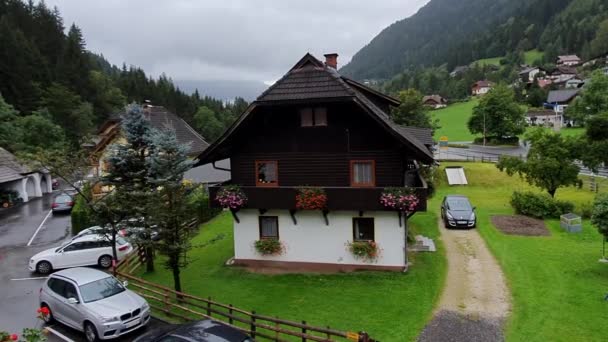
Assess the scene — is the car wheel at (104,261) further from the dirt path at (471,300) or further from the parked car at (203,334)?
the dirt path at (471,300)

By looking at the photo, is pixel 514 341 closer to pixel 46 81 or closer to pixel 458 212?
pixel 458 212

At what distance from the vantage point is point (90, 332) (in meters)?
13.6

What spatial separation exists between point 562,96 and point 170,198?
12085 centimetres

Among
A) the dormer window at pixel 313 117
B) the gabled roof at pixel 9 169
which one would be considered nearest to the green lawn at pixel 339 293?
the dormer window at pixel 313 117

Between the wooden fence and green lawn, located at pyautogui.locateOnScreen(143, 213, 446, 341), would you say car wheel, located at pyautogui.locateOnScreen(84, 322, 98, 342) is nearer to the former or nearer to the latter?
the wooden fence

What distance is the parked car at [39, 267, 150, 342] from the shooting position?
13.4 metres

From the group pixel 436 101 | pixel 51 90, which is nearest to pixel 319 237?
pixel 51 90

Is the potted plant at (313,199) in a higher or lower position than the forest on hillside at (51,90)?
lower

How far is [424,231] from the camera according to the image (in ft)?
83.4

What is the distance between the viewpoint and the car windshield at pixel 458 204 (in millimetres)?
26987

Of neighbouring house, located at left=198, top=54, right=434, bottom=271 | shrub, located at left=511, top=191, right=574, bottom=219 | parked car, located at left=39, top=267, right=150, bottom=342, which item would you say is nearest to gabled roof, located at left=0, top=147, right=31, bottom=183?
neighbouring house, located at left=198, top=54, right=434, bottom=271

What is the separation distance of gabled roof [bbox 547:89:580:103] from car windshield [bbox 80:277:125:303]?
121m

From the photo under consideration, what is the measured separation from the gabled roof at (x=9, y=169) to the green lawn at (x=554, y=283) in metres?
40.2

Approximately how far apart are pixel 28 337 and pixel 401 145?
46.4ft
